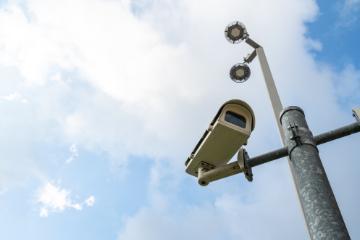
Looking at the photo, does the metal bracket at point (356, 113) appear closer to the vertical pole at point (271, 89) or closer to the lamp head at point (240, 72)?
the vertical pole at point (271, 89)

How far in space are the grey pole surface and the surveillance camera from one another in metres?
0.40

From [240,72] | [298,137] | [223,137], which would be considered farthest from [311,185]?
[240,72]

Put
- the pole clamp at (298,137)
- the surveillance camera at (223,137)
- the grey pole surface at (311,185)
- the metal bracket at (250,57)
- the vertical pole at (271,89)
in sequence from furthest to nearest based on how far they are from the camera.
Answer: the metal bracket at (250,57) → the vertical pole at (271,89) → the surveillance camera at (223,137) → the pole clamp at (298,137) → the grey pole surface at (311,185)

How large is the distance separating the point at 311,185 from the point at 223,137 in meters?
0.86

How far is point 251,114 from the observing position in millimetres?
3209

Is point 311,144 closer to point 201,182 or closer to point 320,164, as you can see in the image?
point 320,164

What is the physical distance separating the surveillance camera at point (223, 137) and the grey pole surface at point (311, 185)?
40 cm

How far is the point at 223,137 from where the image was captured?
3.00 metres

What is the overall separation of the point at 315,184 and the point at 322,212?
181mm

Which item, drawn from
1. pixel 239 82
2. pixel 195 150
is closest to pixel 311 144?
pixel 195 150

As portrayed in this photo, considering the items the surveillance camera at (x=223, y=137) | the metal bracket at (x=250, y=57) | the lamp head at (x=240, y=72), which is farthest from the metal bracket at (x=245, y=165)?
the metal bracket at (x=250, y=57)

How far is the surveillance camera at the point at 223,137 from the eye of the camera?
118 inches

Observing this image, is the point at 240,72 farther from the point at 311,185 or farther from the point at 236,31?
the point at 311,185

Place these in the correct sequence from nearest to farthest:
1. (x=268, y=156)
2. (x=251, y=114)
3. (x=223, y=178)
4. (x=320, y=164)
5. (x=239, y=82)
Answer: (x=320, y=164)
(x=268, y=156)
(x=223, y=178)
(x=251, y=114)
(x=239, y=82)
